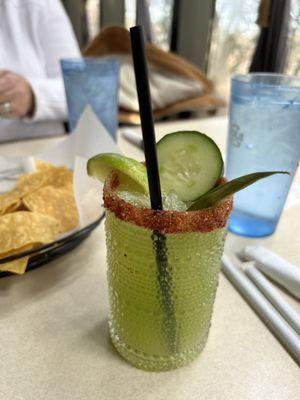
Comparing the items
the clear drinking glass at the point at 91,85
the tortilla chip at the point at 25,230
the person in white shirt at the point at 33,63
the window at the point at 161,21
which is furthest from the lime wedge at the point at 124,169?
the window at the point at 161,21

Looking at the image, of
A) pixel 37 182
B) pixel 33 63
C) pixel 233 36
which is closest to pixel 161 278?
pixel 37 182

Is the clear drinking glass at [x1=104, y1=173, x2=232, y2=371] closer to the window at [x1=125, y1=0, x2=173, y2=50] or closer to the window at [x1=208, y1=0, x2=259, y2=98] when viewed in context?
the window at [x1=208, y1=0, x2=259, y2=98]

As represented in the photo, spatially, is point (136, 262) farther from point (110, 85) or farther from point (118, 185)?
point (110, 85)

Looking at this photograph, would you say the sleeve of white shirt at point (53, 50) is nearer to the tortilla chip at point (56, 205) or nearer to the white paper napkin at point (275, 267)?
the tortilla chip at point (56, 205)

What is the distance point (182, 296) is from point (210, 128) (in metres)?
0.94

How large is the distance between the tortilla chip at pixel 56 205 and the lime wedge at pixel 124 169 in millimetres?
186

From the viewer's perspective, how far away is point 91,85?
0.89 metres

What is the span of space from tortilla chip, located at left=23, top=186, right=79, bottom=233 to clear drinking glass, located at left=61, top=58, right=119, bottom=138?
0.38 meters

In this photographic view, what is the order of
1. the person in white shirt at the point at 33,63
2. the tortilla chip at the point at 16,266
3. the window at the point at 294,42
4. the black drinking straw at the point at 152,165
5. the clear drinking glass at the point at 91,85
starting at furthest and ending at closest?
the window at the point at 294,42 → the person in white shirt at the point at 33,63 → the clear drinking glass at the point at 91,85 → the tortilla chip at the point at 16,266 → the black drinking straw at the point at 152,165

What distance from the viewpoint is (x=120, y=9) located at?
12.0 feet

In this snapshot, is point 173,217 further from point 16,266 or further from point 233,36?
point 233,36

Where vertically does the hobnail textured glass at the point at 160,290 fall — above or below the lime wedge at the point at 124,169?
below

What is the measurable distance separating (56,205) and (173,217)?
0.31 metres

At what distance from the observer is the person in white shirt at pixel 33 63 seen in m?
1.20
